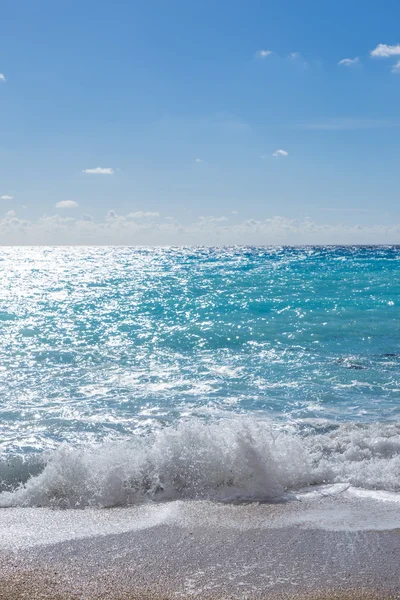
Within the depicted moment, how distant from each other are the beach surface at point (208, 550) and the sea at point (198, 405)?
0.48 meters

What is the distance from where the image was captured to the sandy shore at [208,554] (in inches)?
189

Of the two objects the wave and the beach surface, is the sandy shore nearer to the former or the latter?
the beach surface

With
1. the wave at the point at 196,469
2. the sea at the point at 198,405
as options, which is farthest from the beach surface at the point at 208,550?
the sea at the point at 198,405

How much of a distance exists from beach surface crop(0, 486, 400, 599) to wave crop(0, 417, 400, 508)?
34 cm

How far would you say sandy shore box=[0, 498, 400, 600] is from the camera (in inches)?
189

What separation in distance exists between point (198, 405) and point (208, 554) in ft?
20.0

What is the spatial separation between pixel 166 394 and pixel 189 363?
322 cm

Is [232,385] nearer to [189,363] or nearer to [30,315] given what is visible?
[189,363]

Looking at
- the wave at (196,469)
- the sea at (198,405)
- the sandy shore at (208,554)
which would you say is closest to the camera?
the sandy shore at (208,554)

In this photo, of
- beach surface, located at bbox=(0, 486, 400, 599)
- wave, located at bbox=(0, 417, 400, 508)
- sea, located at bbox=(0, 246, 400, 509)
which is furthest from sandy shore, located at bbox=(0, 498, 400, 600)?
sea, located at bbox=(0, 246, 400, 509)

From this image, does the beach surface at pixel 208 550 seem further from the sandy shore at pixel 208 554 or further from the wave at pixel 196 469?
the wave at pixel 196 469

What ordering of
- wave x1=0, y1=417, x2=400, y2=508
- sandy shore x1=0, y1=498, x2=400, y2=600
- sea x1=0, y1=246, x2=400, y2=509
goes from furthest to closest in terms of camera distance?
1. sea x1=0, y1=246, x2=400, y2=509
2. wave x1=0, y1=417, x2=400, y2=508
3. sandy shore x1=0, y1=498, x2=400, y2=600

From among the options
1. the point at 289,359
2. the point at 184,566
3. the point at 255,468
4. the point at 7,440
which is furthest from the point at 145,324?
the point at 184,566

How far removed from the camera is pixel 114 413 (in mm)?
10891
